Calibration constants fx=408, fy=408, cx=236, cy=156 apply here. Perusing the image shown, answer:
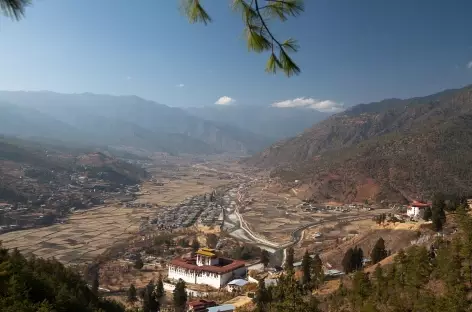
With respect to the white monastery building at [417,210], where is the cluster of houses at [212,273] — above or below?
below

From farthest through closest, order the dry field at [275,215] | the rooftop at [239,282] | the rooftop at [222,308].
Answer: the dry field at [275,215], the rooftop at [239,282], the rooftop at [222,308]

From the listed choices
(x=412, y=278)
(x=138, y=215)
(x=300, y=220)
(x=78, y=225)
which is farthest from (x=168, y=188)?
(x=412, y=278)

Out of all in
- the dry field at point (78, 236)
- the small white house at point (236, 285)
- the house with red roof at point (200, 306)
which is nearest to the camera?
the house with red roof at point (200, 306)

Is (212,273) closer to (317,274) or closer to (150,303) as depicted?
(150,303)

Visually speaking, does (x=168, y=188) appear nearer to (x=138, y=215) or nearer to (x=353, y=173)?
(x=138, y=215)

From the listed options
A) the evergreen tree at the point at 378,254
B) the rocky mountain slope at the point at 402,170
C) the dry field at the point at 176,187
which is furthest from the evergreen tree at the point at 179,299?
the dry field at the point at 176,187

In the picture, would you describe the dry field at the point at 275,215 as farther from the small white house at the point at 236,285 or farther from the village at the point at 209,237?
the small white house at the point at 236,285

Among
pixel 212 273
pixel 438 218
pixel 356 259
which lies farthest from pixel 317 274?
pixel 438 218
